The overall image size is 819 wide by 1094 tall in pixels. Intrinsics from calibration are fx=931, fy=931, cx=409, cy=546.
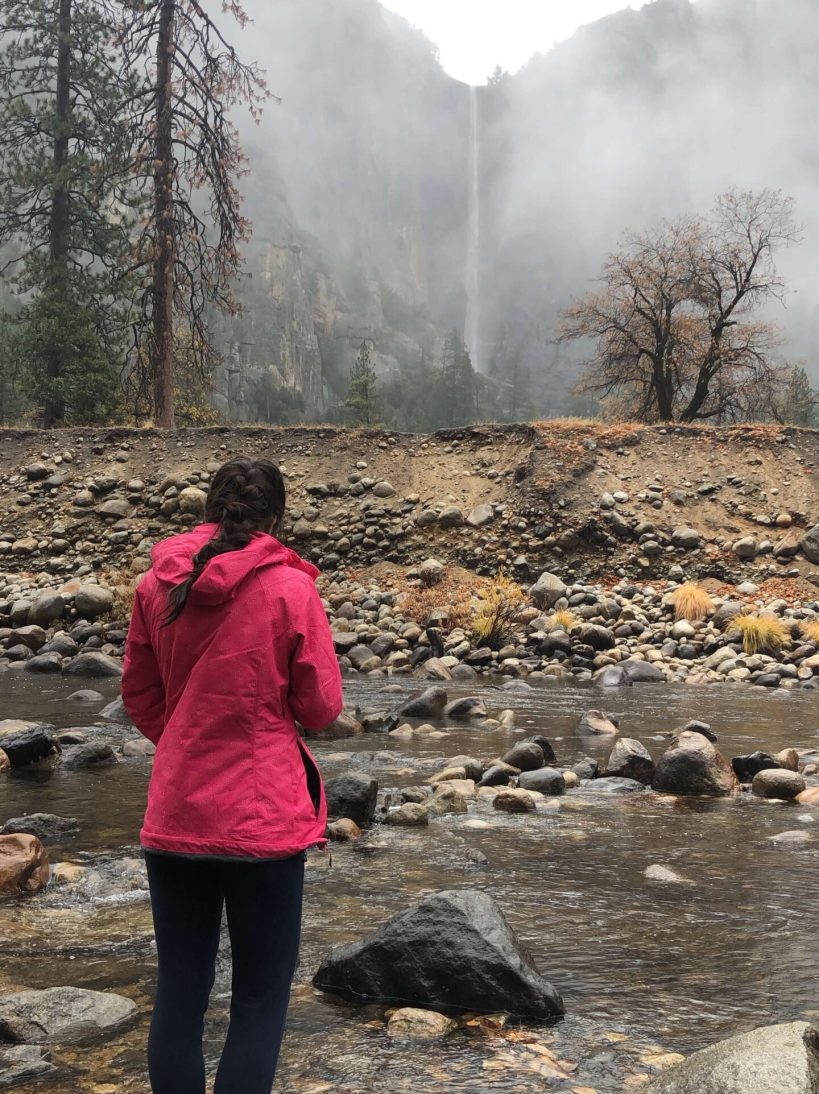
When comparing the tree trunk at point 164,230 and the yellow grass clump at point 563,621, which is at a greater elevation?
the tree trunk at point 164,230

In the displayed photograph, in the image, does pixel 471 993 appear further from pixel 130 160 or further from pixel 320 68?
pixel 320 68

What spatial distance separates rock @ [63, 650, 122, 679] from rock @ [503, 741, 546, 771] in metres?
7.46

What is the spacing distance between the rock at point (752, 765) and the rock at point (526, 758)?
1.46 meters

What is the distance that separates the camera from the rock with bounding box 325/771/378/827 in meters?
5.57

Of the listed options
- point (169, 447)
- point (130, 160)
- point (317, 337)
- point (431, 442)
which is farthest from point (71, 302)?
point (317, 337)

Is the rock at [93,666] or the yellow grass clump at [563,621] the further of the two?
the yellow grass clump at [563,621]

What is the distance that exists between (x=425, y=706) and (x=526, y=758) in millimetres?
2993

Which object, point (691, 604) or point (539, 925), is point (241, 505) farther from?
point (691, 604)

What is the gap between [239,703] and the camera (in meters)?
2.19

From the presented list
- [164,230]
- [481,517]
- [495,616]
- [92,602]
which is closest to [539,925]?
[495,616]

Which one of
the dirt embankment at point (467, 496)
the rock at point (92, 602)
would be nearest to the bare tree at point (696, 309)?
the dirt embankment at point (467, 496)

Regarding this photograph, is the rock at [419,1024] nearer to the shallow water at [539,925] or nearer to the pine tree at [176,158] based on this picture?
the shallow water at [539,925]

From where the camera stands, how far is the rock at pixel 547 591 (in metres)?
15.8

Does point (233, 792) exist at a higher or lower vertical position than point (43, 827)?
higher
